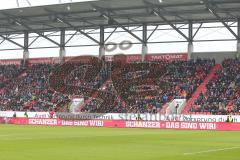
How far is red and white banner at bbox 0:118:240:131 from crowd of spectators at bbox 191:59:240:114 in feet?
13.8

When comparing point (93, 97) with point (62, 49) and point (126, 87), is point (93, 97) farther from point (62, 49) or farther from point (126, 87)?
point (62, 49)

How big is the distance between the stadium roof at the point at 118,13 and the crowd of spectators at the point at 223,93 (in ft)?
18.3

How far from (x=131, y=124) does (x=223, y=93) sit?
1097 centimetres

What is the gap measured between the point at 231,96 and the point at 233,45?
8.40 meters

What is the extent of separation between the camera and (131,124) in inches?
2068

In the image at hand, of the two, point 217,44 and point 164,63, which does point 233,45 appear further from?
point 164,63

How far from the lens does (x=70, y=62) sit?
70.2 meters

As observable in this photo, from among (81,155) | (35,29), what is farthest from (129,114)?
(81,155)

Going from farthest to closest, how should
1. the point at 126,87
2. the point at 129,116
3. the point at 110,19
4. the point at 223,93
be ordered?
the point at 126,87
the point at 110,19
the point at 223,93
the point at 129,116

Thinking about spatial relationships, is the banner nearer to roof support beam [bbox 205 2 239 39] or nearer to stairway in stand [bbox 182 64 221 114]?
stairway in stand [bbox 182 64 221 114]

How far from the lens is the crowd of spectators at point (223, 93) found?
5326cm

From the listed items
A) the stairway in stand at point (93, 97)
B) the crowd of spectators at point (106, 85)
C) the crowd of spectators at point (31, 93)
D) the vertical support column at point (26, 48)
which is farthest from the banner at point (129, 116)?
the vertical support column at point (26, 48)

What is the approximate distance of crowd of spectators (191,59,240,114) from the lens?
175 feet

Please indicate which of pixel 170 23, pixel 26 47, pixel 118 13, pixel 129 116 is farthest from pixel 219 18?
pixel 26 47
